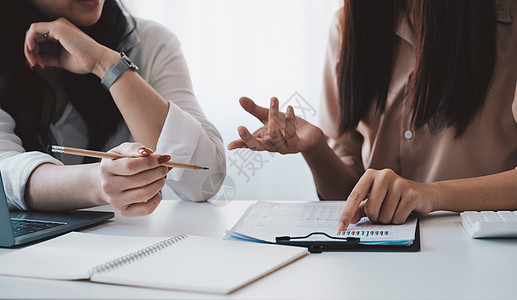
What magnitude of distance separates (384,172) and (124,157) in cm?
40

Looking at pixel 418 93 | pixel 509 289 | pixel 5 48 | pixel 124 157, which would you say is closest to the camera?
pixel 509 289

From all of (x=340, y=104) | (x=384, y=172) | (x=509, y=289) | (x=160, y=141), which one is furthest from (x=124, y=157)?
(x=340, y=104)

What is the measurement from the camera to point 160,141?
3.54 ft

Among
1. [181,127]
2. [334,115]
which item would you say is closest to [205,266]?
[181,127]

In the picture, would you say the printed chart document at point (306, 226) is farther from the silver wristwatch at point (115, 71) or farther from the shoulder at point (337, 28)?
the shoulder at point (337, 28)

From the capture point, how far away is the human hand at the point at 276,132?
102 cm

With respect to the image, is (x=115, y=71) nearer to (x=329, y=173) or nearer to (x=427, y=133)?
→ (x=329, y=173)

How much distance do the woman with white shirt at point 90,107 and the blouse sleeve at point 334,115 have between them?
0.34 metres

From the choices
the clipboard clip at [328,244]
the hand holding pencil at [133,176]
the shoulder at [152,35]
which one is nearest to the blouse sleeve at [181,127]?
the shoulder at [152,35]

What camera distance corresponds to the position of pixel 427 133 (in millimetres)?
1258

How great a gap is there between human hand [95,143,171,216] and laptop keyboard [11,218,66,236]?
103mm

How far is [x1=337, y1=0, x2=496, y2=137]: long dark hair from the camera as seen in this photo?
1.15 meters

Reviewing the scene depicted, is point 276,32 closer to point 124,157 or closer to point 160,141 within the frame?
point 160,141

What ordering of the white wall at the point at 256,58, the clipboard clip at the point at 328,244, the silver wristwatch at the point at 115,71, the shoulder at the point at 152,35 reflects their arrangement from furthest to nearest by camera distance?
the white wall at the point at 256,58, the shoulder at the point at 152,35, the silver wristwatch at the point at 115,71, the clipboard clip at the point at 328,244
